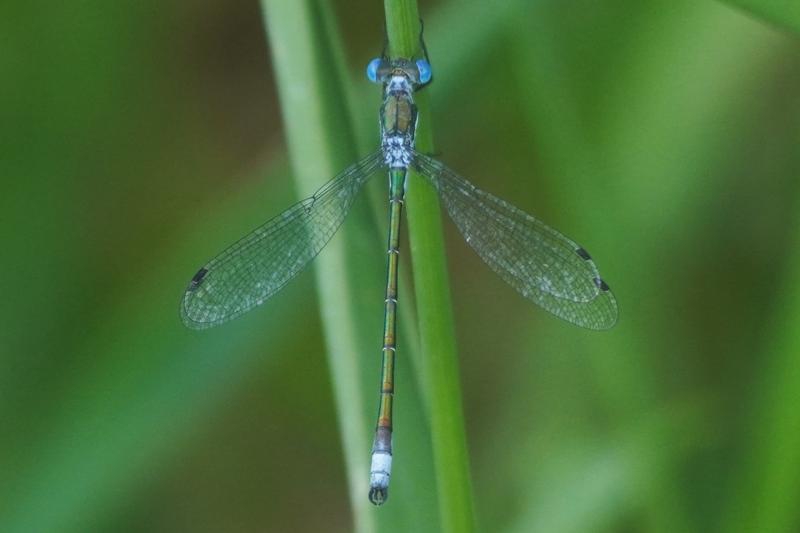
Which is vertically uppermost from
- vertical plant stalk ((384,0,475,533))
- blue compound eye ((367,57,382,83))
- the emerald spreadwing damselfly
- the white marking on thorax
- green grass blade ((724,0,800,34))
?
blue compound eye ((367,57,382,83))

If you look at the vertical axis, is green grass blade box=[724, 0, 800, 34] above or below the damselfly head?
below

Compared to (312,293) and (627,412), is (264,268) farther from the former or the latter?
(627,412)

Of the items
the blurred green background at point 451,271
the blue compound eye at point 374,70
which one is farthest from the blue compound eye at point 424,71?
the blue compound eye at point 374,70

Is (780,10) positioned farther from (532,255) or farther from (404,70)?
(532,255)

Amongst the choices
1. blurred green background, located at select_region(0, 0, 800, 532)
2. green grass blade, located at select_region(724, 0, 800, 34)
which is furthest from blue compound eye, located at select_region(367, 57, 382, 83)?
green grass blade, located at select_region(724, 0, 800, 34)

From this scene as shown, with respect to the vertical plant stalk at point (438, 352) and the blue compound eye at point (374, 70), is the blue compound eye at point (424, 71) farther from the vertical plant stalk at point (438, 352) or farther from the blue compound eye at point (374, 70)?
the blue compound eye at point (374, 70)

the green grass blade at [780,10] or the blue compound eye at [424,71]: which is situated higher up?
the blue compound eye at [424,71]

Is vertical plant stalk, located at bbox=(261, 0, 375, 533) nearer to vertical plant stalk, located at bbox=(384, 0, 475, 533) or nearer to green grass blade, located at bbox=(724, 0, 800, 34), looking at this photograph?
vertical plant stalk, located at bbox=(384, 0, 475, 533)

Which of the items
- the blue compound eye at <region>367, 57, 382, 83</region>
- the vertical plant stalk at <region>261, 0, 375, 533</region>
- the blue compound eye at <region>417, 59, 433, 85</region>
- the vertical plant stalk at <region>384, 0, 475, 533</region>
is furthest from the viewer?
the blue compound eye at <region>367, 57, 382, 83</region>
